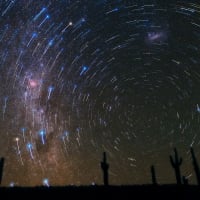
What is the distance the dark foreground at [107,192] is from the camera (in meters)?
21.4

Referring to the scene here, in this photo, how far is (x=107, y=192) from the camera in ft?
74.4

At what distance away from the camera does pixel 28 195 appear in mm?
21297

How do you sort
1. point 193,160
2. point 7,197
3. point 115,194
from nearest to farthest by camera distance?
point 7,197, point 115,194, point 193,160

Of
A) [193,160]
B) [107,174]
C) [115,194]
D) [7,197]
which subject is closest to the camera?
[7,197]

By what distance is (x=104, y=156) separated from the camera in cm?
2608

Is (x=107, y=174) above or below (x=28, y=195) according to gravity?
above

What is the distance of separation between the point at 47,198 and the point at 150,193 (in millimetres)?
7272

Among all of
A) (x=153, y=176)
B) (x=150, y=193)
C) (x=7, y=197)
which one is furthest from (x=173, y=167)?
(x=7, y=197)

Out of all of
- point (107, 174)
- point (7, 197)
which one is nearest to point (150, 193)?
point (107, 174)

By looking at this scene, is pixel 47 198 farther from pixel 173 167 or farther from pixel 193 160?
pixel 193 160

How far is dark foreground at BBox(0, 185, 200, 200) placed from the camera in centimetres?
2136

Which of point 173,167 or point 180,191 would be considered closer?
point 180,191

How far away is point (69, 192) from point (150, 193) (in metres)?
5.77

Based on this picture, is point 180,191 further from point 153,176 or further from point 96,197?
point 96,197
